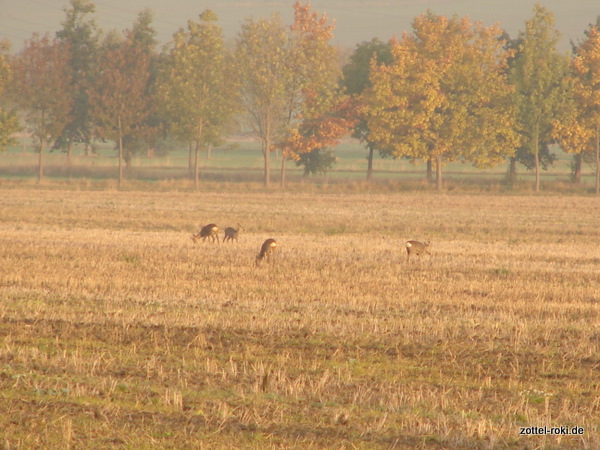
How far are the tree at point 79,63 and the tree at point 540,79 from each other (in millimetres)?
34797

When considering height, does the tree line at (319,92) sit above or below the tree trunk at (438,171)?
above

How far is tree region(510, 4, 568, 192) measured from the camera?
2372 inches

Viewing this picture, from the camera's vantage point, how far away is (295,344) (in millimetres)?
11508

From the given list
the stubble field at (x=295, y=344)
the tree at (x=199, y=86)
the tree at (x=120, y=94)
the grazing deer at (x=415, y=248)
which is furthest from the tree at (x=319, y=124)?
the grazing deer at (x=415, y=248)

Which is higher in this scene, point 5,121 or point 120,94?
point 120,94

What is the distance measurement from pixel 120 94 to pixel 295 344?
56795mm

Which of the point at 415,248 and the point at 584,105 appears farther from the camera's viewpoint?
the point at 584,105

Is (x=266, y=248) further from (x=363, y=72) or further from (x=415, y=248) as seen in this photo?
(x=363, y=72)

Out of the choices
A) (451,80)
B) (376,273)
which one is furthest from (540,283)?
(451,80)

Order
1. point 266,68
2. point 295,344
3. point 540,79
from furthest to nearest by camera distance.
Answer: point 266,68, point 540,79, point 295,344

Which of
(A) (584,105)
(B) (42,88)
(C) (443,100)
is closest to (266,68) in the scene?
(C) (443,100)

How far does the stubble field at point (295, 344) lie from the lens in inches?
310

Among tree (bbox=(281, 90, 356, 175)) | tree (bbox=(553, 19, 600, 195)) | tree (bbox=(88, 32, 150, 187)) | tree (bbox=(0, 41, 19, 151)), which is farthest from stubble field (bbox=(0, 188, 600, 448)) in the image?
tree (bbox=(88, 32, 150, 187))

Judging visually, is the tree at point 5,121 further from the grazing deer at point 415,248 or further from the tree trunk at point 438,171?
the grazing deer at point 415,248
